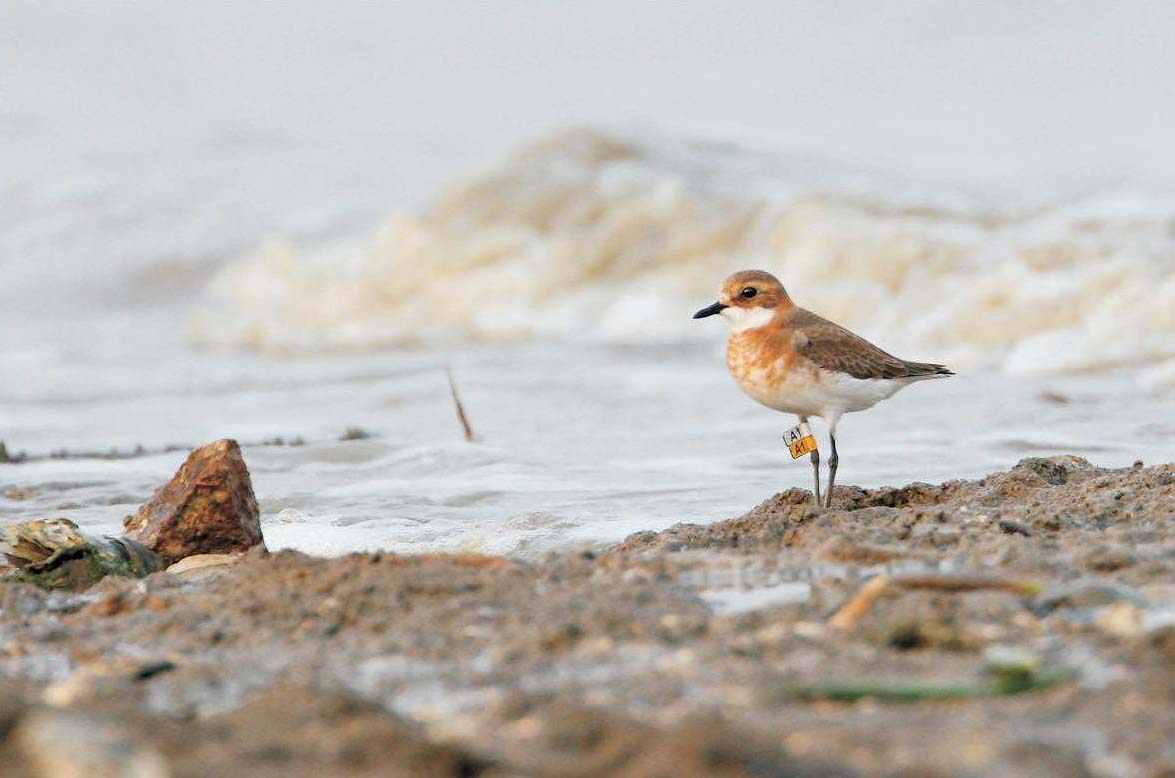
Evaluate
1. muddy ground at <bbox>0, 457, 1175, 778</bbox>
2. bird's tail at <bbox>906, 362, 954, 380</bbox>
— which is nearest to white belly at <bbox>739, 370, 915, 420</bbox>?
bird's tail at <bbox>906, 362, 954, 380</bbox>

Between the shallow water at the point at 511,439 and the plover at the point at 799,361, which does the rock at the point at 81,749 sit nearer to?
the shallow water at the point at 511,439

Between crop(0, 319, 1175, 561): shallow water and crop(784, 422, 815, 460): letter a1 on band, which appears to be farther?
crop(0, 319, 1175, 561): shallow water

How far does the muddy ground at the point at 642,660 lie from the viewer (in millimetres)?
2109

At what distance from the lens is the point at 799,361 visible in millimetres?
5059

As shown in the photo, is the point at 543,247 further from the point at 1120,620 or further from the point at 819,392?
the point at 1120,620

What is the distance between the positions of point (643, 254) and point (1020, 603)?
1148cm

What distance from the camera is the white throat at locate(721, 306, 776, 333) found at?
533cm

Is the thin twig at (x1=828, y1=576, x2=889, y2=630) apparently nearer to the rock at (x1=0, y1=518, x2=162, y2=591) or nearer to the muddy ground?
the muddy ground

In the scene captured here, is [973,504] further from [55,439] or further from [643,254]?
[643,254]

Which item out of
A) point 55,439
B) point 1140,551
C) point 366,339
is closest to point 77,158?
point 366,339

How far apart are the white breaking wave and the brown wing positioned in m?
4.64

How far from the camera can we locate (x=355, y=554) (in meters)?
3.66

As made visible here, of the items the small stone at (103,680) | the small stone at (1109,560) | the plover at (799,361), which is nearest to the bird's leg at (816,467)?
the plover at (799,361)

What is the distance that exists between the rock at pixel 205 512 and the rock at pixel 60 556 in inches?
9.8
